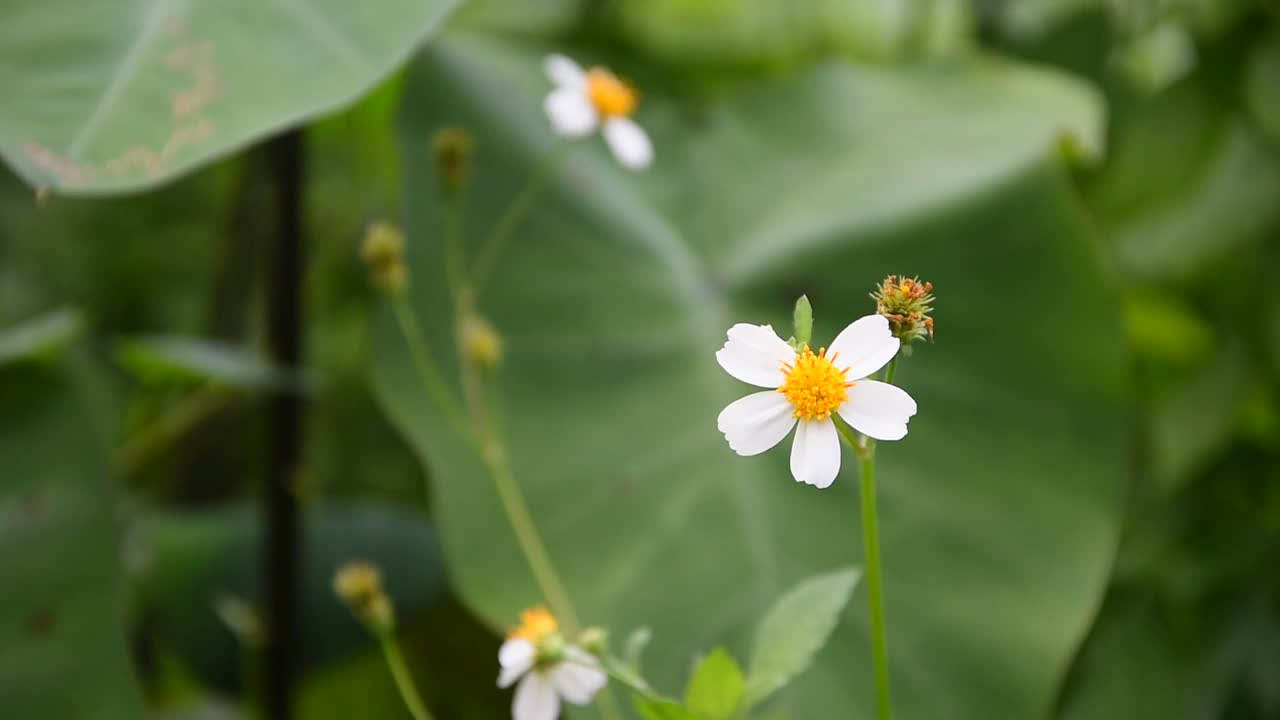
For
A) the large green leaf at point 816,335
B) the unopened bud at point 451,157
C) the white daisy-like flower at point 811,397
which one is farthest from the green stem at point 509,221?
the white daisy-like flower at point 811,397

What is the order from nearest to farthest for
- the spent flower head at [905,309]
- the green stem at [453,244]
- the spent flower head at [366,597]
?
the spent flower head at [905,309]
the spent flower head at [366,597]
the green stem at [453,244]

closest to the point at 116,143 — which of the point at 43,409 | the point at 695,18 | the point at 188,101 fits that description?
the point at 188,101

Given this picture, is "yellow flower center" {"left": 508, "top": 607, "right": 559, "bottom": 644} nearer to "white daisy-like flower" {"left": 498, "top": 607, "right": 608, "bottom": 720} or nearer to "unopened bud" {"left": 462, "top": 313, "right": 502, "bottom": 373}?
"white daisy-like flower" {"left": 498, "top": 607, "right": 608, "bottom": 720}

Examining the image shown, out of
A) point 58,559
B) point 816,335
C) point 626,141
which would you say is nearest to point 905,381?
point 816,335

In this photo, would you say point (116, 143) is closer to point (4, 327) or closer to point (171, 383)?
point (171, 383)

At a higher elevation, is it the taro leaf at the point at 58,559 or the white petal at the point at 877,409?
the white petal at the point at 877,409

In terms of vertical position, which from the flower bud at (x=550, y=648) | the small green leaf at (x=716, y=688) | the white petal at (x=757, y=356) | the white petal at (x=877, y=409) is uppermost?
the white petal at (x=877, y=409)

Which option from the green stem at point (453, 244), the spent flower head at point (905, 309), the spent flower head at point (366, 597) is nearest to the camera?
the spent flower head at point (905, 309)

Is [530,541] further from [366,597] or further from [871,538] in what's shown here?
[871,538]

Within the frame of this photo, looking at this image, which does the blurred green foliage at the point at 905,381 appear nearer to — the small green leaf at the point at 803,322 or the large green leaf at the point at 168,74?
the large green leaf at the point at 168,74
